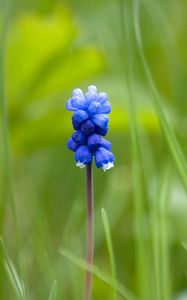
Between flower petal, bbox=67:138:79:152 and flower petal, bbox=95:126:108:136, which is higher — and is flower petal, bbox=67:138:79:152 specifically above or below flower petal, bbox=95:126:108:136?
below

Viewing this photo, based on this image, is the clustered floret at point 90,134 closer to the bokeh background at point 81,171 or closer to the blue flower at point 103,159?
the blue flower at point 103,159

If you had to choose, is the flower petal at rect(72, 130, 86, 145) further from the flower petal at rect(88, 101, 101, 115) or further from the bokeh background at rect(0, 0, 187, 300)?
the bokeh background at rect(0, 0, 187, 300)

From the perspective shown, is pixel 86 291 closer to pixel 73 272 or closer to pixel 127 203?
pixel 73 272

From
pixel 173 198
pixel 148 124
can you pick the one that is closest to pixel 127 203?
pixel 148 124

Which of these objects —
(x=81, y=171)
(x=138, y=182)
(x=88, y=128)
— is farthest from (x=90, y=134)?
(x=81, y=171)

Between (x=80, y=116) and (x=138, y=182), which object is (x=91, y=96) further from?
(x=138, y=182)

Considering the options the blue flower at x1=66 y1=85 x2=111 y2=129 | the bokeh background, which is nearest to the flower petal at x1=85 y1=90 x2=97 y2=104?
the blue flower at x1=66 y1=85 x2=111 y2=129

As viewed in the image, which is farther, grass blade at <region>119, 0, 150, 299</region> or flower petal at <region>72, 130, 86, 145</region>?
grass blade at <region>119, 0, 150, 299</region>
